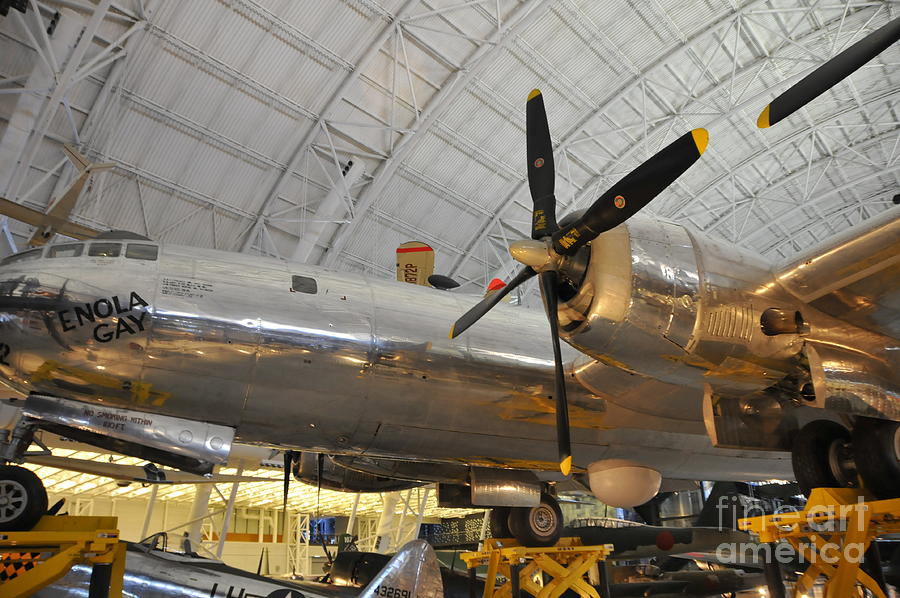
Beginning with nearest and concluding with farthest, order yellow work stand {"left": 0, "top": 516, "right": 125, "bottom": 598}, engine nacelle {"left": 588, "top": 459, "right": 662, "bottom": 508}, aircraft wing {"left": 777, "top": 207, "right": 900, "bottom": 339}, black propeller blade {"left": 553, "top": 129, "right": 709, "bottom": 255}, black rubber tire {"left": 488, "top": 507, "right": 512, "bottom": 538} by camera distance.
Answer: yellow work stand {"left": 0, "top": 516, "right": 125, "bottom": 598}
aircraft wing {"left": 777, "top": 207, "right": 900, "bottom": 339}
black propeller blade {"left": 553, "top": 129, "right": 709, "bottom": 255}
engine nacelle {"left": 588, "top": 459, "right": 662, "bottom": 508}
black rubber tire {"left": 488, "top": 507, "right": 512, "bottom": 538}

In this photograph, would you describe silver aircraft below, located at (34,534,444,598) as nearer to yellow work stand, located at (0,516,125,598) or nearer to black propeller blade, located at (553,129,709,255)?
yellow work stand, located at (0,516,125,598)

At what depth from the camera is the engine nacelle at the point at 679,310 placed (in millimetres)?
6293

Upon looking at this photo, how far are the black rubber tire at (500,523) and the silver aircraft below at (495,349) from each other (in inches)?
72.4

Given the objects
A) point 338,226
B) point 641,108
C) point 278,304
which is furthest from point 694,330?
point 641,108

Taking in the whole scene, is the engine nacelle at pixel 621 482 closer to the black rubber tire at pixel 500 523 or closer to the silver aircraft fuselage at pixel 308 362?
the silver aircraft fuselage at pixel 308 362

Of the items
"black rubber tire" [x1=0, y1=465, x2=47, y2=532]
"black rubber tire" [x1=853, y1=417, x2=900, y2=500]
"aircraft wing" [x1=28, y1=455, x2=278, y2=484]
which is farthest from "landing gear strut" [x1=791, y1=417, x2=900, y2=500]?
"aircraft wing" [x1=28, y1=455, x2=278, y2=484]

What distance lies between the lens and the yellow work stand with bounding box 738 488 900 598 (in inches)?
220

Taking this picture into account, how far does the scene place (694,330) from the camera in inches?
248

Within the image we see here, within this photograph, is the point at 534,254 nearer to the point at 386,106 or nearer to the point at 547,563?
the point at 547,563

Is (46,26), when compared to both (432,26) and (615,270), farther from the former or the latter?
(615,270)

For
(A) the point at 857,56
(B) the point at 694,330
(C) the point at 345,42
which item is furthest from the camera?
(C) the point at 345,42

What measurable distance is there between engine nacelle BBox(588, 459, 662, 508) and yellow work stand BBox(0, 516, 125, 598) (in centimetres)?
579

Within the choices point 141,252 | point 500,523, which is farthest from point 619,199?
point 500,523

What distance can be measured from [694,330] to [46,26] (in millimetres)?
15828
